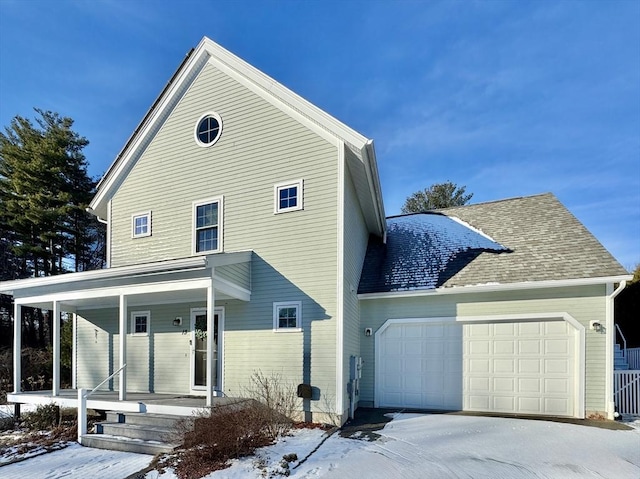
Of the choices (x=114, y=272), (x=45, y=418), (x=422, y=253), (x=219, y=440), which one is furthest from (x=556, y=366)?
(x=45, y=418)

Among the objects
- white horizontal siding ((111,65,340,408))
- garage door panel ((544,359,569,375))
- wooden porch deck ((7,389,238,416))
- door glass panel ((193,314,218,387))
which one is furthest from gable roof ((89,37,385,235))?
garage door panel ((544,359,569,375))

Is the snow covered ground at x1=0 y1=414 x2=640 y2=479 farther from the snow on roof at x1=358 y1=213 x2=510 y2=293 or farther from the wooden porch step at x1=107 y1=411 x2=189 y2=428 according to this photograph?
the snow on roof at x1=358 y1=213 x2=510 y2=293

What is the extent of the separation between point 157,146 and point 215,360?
236 inches

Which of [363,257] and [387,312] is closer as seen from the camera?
[387,312]

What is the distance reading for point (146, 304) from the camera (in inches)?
399

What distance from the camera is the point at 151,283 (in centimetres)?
793

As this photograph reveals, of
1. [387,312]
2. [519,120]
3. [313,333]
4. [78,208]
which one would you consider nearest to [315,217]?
[313,333]

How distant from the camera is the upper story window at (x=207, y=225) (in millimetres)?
9477

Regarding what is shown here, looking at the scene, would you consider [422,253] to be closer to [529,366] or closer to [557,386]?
[529,366]

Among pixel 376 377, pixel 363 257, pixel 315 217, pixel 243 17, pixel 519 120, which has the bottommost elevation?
pixel 376 377

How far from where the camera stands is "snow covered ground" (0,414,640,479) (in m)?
5.00

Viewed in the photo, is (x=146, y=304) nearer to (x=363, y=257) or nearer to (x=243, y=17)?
(x=363, y=257)

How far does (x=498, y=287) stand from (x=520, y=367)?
1.85m

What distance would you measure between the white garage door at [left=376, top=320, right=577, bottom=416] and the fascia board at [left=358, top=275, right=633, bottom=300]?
758 mm
